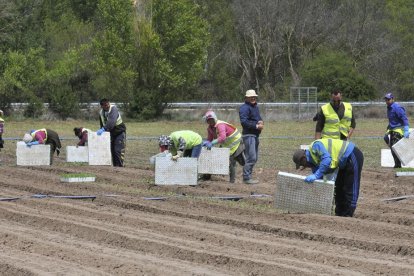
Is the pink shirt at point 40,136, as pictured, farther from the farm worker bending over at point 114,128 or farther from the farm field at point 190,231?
the farm field at point 190,231

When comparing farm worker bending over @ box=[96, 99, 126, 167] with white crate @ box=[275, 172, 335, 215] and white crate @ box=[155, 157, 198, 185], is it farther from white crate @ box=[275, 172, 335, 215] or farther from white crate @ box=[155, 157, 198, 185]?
white crate @ box=[275, 172, 335, 215]

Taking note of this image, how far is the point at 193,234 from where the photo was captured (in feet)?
37.3

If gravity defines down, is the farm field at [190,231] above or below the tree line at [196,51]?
below

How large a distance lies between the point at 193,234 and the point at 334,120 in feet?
19.0

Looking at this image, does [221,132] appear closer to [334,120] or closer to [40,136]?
[334,120]

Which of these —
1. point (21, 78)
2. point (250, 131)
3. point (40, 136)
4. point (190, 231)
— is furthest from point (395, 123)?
point (21, 78)

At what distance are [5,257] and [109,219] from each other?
9.66ft

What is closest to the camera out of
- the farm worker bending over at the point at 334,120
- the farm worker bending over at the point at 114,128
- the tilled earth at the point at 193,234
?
the tilled earth at the point at 193,234

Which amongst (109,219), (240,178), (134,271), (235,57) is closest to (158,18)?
(235,57)

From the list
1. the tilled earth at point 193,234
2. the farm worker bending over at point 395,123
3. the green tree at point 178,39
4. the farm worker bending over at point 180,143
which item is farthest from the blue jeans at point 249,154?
the green tree at point 178,39

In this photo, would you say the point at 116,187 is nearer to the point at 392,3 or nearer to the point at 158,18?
the point at 158,18

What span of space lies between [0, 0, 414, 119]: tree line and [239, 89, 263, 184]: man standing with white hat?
3122 cm

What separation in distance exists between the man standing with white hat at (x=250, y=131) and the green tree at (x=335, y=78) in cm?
3474

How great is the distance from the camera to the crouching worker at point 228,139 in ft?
57.4
